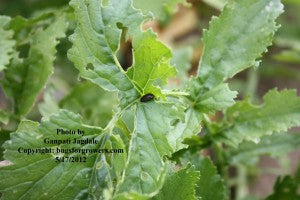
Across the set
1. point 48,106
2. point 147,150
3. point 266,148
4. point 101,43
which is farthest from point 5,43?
point 266,148

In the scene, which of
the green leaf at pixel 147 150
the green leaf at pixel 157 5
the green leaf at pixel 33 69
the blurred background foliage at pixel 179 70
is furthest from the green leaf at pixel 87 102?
the green leaf at pixel 147 150

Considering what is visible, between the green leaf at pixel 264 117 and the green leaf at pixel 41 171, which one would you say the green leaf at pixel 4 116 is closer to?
the green leaf at pixel 41 171

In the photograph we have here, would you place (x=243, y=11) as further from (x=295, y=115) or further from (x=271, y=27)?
(x=295, y=115)

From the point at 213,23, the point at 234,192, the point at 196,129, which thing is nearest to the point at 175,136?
the point at 196,129

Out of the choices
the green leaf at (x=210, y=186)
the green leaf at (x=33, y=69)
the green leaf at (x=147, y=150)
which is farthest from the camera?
the green leaf at (x=33, y=69)

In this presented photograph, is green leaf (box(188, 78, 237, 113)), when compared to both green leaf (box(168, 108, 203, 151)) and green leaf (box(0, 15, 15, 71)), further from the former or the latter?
green leaf (box(0, 15, 15, 71))

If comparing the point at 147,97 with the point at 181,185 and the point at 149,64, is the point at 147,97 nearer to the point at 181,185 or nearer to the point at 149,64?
the point at 149,64
